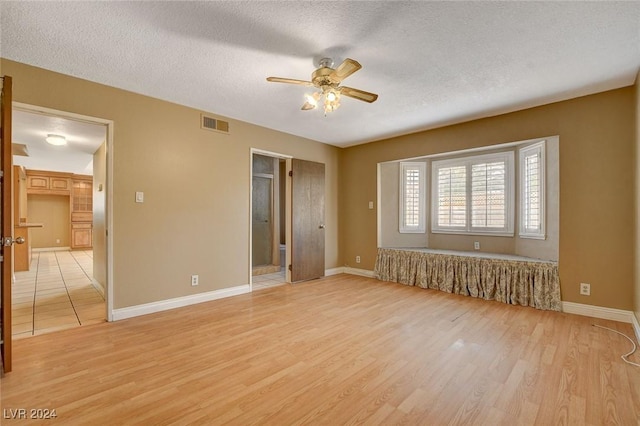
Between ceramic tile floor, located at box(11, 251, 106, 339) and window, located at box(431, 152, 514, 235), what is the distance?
5369 mm

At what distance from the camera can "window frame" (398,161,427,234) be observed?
548 cm

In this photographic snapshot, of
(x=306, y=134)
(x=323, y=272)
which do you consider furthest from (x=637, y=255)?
(x=306, y=134)

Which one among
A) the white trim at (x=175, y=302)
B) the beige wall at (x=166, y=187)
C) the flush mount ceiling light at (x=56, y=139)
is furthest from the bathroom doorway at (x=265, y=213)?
the flush mount ceiling light at (x=56, y=139)

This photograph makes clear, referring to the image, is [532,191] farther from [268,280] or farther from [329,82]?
[268,280]

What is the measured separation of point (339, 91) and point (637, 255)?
11.3 ft

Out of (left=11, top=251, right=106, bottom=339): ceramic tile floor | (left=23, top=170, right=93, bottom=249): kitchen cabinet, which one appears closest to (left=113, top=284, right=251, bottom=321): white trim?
(left=11, top=251, right=106, bottom=339): ceramic tile floor

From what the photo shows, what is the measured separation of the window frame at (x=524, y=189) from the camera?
393cm

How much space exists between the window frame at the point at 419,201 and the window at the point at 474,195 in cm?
16

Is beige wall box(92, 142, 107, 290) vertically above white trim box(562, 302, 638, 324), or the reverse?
beige wall box(92, 142, 107, 290)

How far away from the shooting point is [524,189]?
14.2 feet

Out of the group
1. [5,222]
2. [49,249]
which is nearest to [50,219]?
[49,249]

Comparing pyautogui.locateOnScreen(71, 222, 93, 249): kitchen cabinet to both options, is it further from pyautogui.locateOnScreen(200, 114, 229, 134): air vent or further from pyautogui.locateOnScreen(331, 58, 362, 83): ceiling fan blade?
pyautogui.locateOnScreen(331, 58, 362, 83): ceiling fan blade

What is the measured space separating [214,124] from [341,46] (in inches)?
94.6

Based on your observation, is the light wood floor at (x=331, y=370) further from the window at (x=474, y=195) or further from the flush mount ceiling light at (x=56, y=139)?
the flush mount ceiling light at (x=56, y=139)
